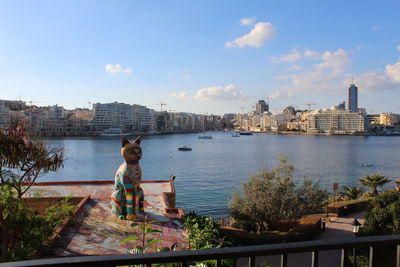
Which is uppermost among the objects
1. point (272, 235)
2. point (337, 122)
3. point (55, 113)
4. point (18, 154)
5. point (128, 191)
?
point (55, 113)

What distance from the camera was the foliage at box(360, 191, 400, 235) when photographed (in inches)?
447

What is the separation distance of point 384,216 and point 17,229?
35.5 ft

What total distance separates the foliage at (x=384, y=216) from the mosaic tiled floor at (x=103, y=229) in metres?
6.42

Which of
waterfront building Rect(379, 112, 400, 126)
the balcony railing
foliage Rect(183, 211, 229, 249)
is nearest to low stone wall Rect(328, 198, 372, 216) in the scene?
foliage Rect(183, 211, 229, 249)

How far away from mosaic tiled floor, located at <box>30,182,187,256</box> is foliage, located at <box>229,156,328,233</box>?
368 cm

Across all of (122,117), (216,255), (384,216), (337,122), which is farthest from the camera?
(337,122)

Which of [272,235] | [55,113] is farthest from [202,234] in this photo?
[55,113]

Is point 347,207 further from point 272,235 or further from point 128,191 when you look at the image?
point 128,191

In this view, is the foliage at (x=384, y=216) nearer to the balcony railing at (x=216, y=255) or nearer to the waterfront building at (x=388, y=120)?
the balcony railing at (x=216, y=255)

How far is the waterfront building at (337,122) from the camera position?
471 ft

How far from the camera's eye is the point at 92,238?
31.7ft

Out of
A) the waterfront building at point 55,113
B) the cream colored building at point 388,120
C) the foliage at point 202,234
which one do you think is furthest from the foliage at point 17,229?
the cream colored building at point 388,120

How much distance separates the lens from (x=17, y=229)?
7.55 meters

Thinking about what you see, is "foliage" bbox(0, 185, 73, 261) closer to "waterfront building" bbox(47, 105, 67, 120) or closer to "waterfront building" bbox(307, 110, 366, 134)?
"waterfront building" bbox(47, 105, 67, 120)
